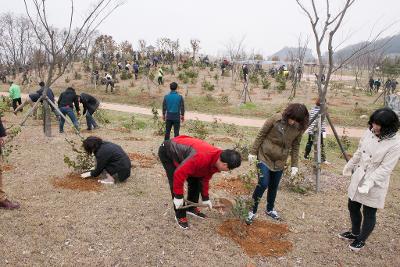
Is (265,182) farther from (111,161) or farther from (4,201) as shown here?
(4,201)

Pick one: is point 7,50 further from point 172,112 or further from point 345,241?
point 345,241

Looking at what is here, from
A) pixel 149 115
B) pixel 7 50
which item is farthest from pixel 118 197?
pixel 7 50

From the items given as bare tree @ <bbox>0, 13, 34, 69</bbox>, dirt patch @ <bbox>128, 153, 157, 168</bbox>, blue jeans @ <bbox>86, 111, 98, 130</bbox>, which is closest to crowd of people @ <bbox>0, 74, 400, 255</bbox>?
dirt patch @ <bbox>128, 153, 157, 168</bbox>

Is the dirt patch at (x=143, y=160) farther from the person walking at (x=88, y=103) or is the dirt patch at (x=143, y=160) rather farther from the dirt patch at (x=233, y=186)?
the person walking at (x=88, y=103)

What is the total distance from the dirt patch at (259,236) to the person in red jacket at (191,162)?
1.29 feet

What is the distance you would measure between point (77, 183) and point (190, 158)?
2279 mm

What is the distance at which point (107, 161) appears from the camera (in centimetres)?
474

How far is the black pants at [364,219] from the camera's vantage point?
3422 millimetres

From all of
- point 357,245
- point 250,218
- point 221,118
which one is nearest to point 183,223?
point 250,218

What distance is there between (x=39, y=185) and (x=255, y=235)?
112 inches

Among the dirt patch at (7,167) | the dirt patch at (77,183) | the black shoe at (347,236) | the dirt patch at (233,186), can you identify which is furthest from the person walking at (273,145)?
the dirt patch at (7,167)

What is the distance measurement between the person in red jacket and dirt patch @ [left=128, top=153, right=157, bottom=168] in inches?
91.1

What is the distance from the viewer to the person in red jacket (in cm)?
308

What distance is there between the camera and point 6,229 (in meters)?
3.60
